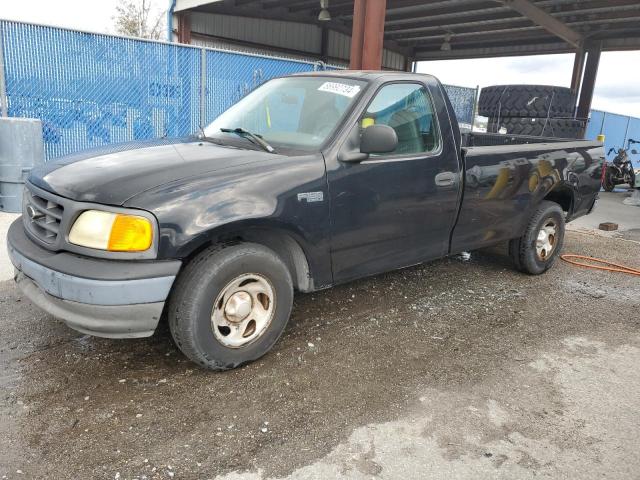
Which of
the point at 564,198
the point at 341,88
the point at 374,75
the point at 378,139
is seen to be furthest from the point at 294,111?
the point at 564,198

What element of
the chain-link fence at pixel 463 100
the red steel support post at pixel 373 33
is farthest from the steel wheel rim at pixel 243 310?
the chain-link fence at pixel 463 100

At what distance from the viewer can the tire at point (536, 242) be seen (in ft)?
16.4

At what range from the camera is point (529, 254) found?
5078 millimetres

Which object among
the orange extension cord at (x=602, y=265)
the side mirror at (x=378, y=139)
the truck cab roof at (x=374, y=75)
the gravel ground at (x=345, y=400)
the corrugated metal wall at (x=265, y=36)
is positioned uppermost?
the corrugated metal wall at (x=265, y=36)

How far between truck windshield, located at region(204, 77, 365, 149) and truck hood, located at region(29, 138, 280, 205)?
0.38 m

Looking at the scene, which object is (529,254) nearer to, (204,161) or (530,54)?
(204,161)

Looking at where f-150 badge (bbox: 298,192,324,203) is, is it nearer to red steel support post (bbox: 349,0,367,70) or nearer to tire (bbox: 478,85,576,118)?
red steel support post (bbox: 349,0,367,70)

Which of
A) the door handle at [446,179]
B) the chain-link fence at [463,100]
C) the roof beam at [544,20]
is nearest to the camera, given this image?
the door handle at [446,179]

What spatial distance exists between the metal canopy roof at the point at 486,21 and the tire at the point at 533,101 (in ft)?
13.4

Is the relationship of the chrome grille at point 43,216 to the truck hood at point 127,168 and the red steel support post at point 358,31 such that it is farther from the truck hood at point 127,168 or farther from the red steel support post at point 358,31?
the red steel support post at point 358,31

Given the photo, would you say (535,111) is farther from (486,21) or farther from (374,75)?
(374,75)

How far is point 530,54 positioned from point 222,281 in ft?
74.6

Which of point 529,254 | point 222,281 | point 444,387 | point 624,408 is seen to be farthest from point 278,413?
point 529,254

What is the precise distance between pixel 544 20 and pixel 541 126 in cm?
645
